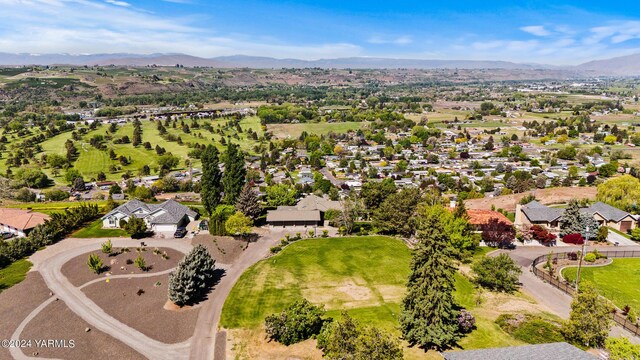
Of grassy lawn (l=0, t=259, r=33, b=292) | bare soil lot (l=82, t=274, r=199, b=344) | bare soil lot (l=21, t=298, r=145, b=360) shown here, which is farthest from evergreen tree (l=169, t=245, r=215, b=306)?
grassy lawn (l=0, t=259, r=33, b=292)

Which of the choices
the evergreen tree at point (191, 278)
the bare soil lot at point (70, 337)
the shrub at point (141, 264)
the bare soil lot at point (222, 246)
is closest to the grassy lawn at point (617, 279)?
the bare soil lot at point (222, 246)

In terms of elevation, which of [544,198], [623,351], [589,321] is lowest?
[544,198]

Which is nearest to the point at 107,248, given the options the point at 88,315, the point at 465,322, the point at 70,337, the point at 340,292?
the point at 88,315

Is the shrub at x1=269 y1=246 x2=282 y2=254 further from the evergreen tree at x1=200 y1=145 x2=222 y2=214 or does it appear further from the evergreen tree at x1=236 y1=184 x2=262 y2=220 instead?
the evergreen tree at x1=200 y1=145 x2=222 y2=214

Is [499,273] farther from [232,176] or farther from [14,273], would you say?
[14,273]

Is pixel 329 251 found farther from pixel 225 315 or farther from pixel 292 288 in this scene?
pixel 225 315
